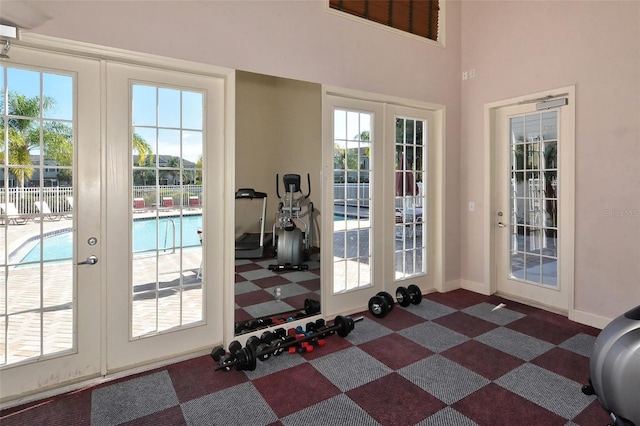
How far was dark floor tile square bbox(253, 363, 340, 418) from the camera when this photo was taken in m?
2.41

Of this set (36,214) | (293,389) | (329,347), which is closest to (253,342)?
(293,389)

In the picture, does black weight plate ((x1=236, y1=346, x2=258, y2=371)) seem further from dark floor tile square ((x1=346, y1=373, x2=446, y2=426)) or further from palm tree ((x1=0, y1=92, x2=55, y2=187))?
palm tree ((x1=0, y1=92, x2=55, y2=187))

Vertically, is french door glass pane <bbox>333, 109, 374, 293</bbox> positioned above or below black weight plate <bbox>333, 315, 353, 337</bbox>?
above

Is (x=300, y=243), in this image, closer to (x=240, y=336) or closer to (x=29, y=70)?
(x=240, y=336)

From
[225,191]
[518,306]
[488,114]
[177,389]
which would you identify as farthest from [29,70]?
[518,306]

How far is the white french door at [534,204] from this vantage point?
4.03m

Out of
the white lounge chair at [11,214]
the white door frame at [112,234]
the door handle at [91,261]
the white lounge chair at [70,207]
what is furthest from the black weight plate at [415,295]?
the white lounge chair at [11,214]

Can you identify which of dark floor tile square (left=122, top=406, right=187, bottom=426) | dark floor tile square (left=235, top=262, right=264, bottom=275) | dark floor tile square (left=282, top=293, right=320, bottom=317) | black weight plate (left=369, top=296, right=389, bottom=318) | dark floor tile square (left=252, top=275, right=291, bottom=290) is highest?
dark floor tile square (left=235, top=262, right=264, bottom=275)

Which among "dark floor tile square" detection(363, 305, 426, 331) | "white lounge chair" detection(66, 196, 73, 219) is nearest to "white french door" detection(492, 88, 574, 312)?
"dark floor tile square" detection(363, 305, 426, 331)

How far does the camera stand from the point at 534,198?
4348mm

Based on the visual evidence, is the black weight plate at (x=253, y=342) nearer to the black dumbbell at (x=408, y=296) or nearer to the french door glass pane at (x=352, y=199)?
the french door glass pane at (x=352, y=199)

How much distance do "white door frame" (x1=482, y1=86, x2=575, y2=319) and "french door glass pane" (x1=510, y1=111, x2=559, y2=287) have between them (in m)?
0.11

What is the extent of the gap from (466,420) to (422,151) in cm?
320

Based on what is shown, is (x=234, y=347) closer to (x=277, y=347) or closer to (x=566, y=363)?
(x=277, y=347)
